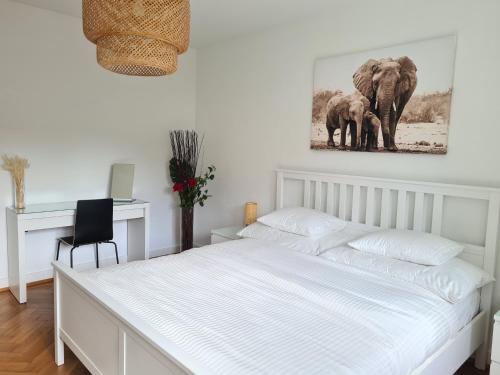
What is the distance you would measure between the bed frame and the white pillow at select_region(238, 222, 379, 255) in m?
0.11

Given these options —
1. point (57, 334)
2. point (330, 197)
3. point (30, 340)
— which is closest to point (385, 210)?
point (330, 197)

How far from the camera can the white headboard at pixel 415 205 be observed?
7.75 ft

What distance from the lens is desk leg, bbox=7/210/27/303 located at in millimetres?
3113

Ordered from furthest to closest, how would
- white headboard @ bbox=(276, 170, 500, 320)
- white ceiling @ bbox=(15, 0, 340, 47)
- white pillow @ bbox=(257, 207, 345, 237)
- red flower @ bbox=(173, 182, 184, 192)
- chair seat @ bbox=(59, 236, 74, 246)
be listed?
red flower @ bbox=(173, 182, 184, 192) → chair seat @ bbox=(59, 236, 74, 246) → white ceiling @ bbox=(15, 0, 340, 47) → white pillow @ bbox=(257, 207, 345, 237) → white headboard @ bbox=(276, 170, 500, 320)

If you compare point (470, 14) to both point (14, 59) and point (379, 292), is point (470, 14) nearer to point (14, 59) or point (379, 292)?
point (379, 292)

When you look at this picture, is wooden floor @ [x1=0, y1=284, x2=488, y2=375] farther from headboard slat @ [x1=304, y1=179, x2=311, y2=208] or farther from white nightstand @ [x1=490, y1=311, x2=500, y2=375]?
headboard slat @ [x1=304, y1=179, x2=311, y2=208]

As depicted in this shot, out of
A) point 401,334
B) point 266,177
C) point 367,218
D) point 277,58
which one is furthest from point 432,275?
point 277,58

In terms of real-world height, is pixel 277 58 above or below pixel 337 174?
above

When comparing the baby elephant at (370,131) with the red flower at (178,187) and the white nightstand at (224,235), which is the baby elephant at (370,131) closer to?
the white nightstand at (224,235)

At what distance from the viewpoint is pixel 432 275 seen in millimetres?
2096

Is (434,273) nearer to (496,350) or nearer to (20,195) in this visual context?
(496,350)

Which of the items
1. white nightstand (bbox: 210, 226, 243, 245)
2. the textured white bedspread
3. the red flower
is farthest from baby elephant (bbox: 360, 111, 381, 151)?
the red flower

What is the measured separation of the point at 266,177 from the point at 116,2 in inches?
96.5

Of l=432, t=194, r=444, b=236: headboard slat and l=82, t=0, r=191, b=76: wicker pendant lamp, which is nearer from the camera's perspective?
l=82, t=0, r=191, b=76: wicker pendant lamp
